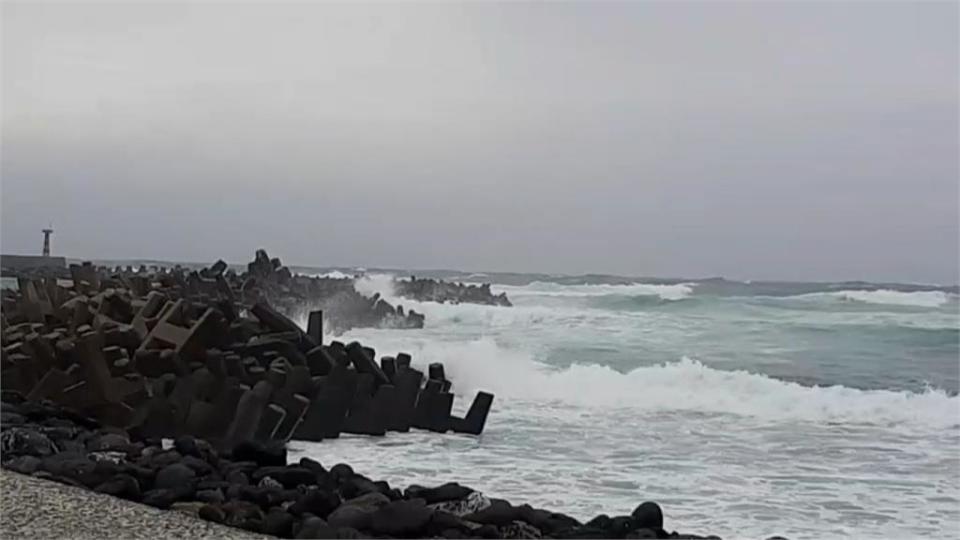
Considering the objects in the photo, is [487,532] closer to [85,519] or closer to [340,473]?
[340,473]

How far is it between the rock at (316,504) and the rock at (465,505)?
40 cm

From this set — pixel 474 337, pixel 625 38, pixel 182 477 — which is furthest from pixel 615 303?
pixel 182 477

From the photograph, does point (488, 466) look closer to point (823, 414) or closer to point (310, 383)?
point (310, 383)

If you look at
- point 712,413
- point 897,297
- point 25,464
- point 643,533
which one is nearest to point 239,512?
point 25,464

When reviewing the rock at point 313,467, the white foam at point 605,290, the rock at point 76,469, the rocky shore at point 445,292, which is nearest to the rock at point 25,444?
the rock at point 76,469

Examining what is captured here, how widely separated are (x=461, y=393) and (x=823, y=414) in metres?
3.52

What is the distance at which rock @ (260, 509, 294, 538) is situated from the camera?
3.51 m

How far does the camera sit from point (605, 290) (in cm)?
2402

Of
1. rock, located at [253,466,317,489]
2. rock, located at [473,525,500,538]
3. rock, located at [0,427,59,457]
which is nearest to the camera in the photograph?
rock, located at [473,525,500,538]

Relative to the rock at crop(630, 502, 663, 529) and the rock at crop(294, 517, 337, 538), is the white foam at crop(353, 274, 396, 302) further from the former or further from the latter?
the rock at crop(294, 517, 337, 538)

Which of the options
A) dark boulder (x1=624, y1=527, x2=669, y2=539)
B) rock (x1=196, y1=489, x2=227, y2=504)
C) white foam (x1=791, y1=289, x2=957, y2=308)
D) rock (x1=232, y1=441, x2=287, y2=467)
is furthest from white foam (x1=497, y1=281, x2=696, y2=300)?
rock (x1=196, y1=489, x2=227, y2=504)

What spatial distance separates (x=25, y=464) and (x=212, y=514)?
126 centimetres

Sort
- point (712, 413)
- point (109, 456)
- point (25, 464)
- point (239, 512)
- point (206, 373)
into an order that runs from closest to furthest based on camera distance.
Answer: point (239, 512)
point (25, 464)
point (109, 456)
point (206, 373)
point (712, 413)

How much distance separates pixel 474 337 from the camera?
53.4 ft
